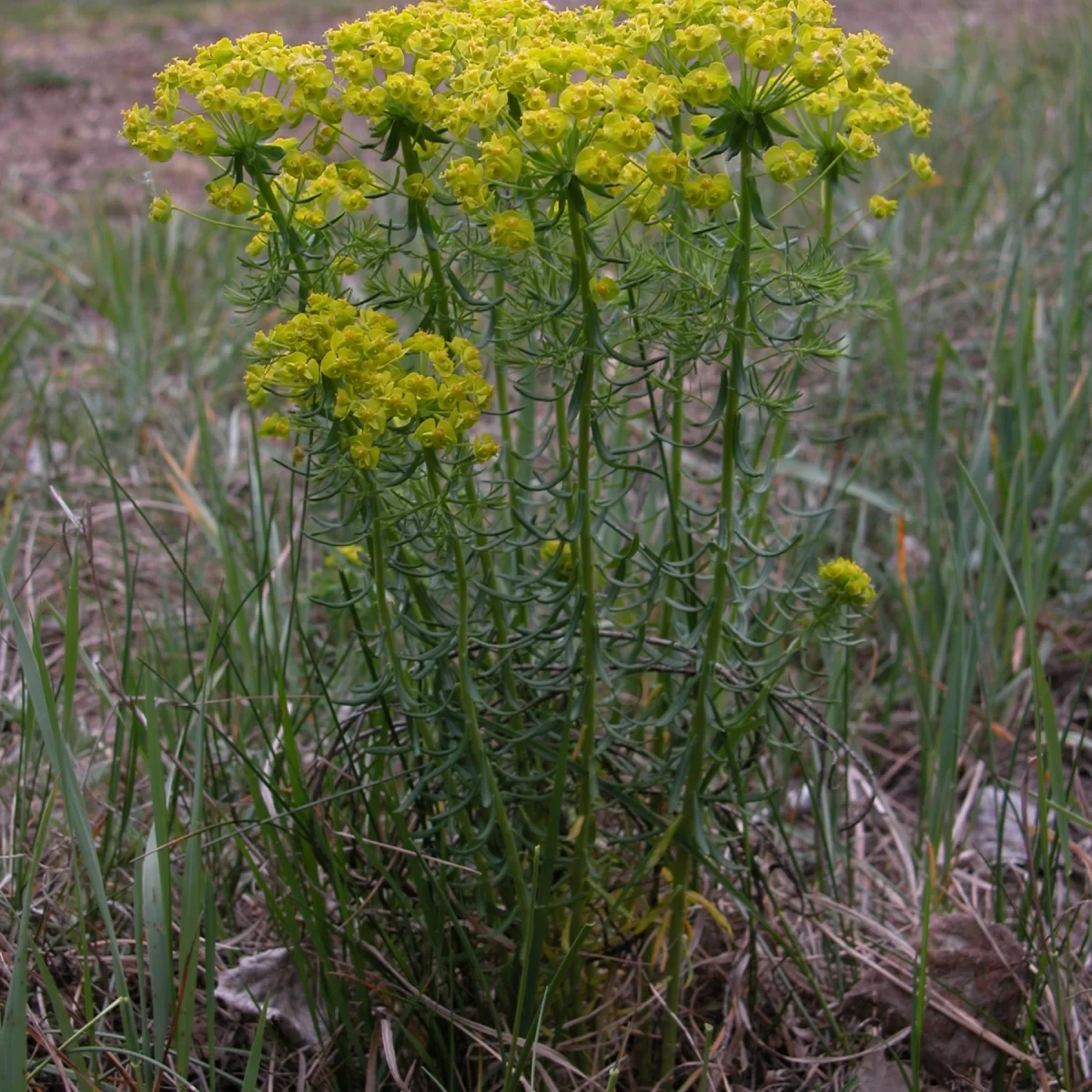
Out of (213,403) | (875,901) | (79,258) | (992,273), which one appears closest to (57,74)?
(79,258)

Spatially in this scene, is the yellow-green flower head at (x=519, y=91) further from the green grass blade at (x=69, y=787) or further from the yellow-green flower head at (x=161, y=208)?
the green grass blade at (x=69, y=787)

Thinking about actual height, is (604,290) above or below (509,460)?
above

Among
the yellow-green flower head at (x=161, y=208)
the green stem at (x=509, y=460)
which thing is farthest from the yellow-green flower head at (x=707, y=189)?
the yellow-green flower head at (x=161, y=208)

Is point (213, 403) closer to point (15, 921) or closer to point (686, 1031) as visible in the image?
point (15, 921)

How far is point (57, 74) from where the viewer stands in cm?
731

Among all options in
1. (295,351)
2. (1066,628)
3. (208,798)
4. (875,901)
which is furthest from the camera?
(1066,628)

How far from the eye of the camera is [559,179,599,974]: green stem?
1.44m

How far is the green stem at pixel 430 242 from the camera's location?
1.47m

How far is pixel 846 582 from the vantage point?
5.71 ft

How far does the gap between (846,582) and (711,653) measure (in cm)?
24

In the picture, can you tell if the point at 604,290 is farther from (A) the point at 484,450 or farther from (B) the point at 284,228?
(B) the point at 284,228

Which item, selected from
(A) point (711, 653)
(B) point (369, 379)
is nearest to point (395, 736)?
(A) point (711, 653)

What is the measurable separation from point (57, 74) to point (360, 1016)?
706 cm

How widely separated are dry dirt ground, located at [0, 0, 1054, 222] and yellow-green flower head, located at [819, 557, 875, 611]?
13.0 ft
